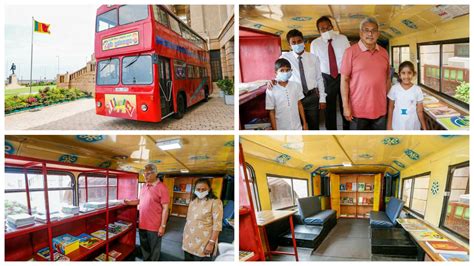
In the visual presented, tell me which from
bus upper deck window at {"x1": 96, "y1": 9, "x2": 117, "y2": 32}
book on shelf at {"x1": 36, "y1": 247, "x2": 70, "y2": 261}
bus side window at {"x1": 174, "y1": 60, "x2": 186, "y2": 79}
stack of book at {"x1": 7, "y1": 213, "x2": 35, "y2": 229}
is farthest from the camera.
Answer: bus side window at {"x1": 174, "y1": 60, "x2": 186, "y2": 79}

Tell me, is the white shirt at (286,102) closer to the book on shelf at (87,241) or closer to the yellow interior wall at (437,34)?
the yellow interior wall at (437,34)

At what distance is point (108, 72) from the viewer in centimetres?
181

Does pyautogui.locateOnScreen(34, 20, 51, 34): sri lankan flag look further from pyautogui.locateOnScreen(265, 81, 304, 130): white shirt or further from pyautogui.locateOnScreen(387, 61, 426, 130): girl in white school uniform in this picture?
pyautogui.locateOnScreen(387, 61, 426, 130): girl in white school uniform

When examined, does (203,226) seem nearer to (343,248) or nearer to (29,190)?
(343,248)

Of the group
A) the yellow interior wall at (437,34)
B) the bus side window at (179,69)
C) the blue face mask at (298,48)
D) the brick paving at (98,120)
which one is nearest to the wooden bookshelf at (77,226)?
the brick paving at (98,120)

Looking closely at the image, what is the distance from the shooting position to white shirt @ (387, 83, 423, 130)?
1.73 m

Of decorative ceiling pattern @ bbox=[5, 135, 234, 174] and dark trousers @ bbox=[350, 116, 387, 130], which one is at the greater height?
dark trousers @ bbox=[350, 116, 387, 130]

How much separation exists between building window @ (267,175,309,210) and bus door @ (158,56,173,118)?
2.11 ft

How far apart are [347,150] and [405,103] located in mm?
370

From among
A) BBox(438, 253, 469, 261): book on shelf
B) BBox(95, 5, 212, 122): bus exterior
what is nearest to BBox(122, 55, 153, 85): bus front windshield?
BBox(95, 5, 212, 122): bus exterior

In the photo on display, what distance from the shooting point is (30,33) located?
1777 mm

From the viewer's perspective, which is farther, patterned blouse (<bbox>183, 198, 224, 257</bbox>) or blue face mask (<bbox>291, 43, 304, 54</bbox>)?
patterned blouse (<bbox>183, 198, 224, 257</bbox>)

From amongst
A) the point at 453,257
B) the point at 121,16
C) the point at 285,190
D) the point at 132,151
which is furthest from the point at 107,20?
the point at 453,257

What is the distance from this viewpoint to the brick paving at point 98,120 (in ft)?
5.71
